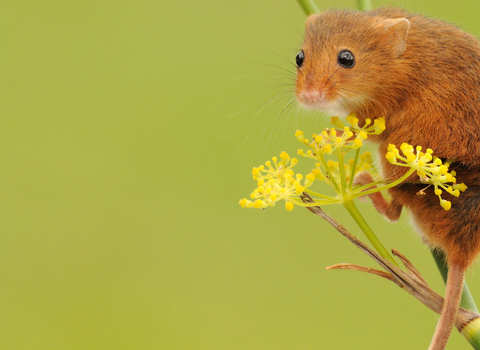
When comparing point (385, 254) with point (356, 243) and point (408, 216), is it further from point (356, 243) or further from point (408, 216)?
point (408, 216)

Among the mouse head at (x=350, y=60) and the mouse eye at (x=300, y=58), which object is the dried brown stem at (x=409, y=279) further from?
the mouse eye at (x=300, y=58)

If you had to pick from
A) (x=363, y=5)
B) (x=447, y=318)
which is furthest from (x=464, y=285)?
(x=363, y=5)

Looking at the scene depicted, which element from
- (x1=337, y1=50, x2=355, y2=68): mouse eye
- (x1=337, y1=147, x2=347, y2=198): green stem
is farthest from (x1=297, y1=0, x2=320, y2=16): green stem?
(x1=337, y1=147, x2=347, y2=198): green stem

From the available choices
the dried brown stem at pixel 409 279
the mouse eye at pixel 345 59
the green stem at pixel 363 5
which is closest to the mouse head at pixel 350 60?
the mouse eye at pixel 345 59

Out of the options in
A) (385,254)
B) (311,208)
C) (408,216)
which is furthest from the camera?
(408,216)

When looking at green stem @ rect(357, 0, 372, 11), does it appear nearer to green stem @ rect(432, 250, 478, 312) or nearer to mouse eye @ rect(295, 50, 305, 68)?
mouse eye @ rect(295, 50, 305, 68)

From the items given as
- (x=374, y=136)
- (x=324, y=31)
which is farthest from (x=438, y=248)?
(x=324, y=31)
